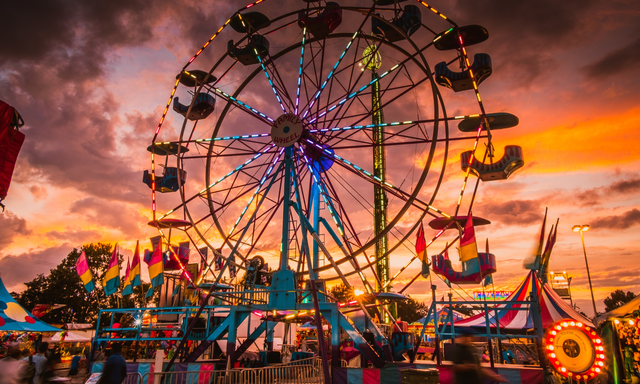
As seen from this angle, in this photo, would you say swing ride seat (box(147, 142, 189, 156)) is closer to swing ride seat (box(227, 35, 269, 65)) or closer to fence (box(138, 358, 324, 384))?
swing ride seat (box(227, 35, 269, 65))

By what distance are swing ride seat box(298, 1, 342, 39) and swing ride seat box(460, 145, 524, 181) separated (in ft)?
23.3

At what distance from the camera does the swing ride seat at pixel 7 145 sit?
9.45m

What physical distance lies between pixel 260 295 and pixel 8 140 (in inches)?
→ 333

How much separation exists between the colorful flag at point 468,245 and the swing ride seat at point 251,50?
10.5m

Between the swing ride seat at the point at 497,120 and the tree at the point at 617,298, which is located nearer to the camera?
the swing ride seat at the point at 497,120

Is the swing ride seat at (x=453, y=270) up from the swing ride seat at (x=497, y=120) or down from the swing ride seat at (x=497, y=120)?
down

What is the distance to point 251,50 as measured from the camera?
16781 millimetres

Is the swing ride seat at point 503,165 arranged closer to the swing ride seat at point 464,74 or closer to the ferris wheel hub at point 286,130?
the swing ride seat at point 464,74

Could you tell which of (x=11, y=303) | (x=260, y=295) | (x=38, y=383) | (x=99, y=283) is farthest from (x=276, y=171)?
(x=99, y=283)

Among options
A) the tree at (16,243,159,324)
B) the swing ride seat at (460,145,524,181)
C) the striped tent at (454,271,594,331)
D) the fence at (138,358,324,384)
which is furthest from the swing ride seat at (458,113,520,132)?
the tree at (16,243,159,324)

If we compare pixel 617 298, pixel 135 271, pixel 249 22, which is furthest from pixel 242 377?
pixel 617 298

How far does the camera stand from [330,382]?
10.2 m

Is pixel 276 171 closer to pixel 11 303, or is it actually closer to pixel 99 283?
pixel 11 303

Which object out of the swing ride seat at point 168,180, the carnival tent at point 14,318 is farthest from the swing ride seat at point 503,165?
the carnival tent at point 14,318
